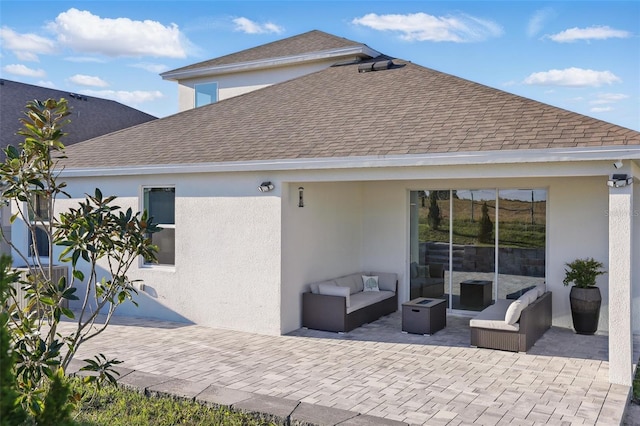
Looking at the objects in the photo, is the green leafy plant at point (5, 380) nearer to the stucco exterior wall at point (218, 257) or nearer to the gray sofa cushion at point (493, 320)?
the stucco exterior wall at point (218, 257)

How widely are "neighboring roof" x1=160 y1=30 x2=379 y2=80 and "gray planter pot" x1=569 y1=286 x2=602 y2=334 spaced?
29.1 feet

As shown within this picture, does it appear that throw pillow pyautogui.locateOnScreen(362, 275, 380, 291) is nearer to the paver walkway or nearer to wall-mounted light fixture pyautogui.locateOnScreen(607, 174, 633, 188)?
the paver walkway

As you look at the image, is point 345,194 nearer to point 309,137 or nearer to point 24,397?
point 309,137

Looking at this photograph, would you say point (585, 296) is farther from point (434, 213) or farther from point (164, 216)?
point (164, 216)

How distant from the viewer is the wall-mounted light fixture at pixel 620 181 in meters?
7.83

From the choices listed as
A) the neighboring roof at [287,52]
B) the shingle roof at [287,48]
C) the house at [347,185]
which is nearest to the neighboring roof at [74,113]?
the neighboring roof at [287,52]

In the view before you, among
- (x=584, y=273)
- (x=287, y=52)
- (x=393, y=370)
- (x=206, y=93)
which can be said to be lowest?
(x=393, y=370)

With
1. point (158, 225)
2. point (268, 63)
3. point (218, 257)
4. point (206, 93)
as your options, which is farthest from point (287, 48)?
point (218, 257)

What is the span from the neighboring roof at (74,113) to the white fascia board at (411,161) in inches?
432

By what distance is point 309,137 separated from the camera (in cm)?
1123

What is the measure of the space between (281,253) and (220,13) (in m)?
7.67

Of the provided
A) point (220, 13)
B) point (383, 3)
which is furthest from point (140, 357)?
point (383, 3)

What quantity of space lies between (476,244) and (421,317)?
2.49 metres

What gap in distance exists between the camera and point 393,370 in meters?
8.52
